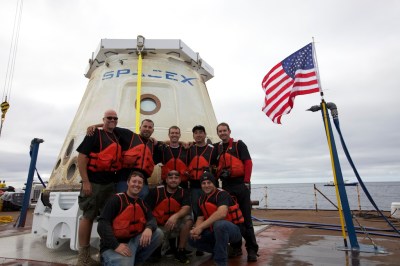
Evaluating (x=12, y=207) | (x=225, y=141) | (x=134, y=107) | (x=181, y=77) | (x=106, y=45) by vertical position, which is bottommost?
(x=12, y=207)

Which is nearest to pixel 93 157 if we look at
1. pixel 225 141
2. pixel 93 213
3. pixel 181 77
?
pixel 93 213

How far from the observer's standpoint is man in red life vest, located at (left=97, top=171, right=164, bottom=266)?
10.9ft

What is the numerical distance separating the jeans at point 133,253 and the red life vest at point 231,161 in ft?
4.88

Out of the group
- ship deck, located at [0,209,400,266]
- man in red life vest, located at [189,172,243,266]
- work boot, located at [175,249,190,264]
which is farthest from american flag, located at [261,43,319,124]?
work boot, located at [175,249,190,264]

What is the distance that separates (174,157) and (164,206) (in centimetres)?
80

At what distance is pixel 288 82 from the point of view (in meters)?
6.00

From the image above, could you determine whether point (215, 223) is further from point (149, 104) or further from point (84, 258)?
point (149, 104)

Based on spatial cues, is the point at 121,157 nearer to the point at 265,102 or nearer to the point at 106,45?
the point at 265,102

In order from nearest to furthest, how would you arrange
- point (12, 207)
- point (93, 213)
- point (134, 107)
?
point (93, 213)
point (134, 107)
point (12, 207)

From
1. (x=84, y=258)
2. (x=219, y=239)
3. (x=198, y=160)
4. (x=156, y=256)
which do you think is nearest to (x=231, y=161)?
(x=198, y=160)

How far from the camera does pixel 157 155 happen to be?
5.00 meters

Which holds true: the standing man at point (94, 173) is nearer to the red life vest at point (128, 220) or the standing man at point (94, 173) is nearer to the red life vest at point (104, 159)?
the red life vest at point (104, 159)

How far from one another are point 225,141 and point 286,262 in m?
1.93

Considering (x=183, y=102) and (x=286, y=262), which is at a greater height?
(x=183, y=102)
